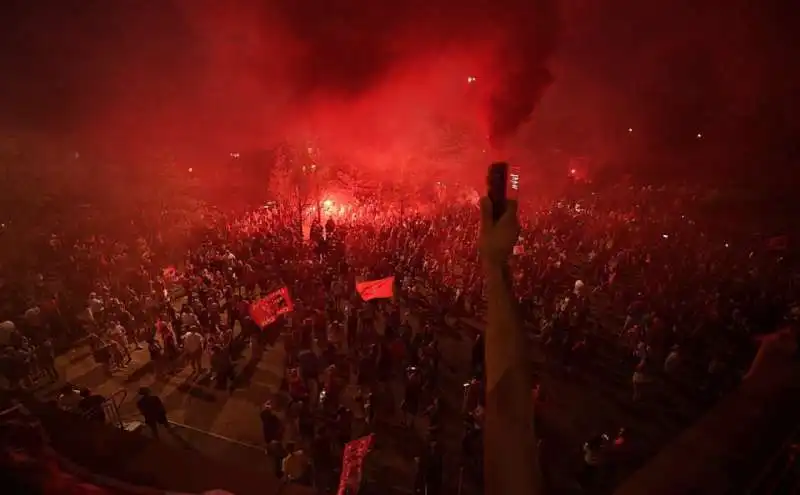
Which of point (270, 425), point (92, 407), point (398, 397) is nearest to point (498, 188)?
point (270, 425)

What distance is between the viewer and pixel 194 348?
30.1 feet

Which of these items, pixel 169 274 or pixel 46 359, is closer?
pixel 46 359

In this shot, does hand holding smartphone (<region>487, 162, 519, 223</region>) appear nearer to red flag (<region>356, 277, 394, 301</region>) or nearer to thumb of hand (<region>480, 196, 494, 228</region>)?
thumb of hand (<region>480, 196, 494, 228</region>)

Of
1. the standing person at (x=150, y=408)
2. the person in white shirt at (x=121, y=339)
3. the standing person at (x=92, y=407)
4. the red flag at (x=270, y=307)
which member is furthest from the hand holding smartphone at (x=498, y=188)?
the person in white shirt at (x=121, y=339)

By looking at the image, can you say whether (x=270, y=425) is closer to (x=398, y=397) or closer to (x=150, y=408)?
(x=150, y=408)

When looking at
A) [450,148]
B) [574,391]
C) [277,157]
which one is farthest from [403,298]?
[450,148]

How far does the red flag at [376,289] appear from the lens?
34.8ft

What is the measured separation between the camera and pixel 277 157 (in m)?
27.1

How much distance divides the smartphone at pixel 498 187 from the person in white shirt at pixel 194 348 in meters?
8.77

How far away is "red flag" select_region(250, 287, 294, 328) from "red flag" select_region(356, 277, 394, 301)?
66.7 inches

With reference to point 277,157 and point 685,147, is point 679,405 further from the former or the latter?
point 685,147

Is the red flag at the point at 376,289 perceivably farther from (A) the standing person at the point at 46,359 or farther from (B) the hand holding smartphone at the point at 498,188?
(B) the hand holding smartphone at the point at 498,188

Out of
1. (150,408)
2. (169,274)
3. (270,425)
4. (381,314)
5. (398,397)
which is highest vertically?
(169,274)

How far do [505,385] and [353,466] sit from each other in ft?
15.7
